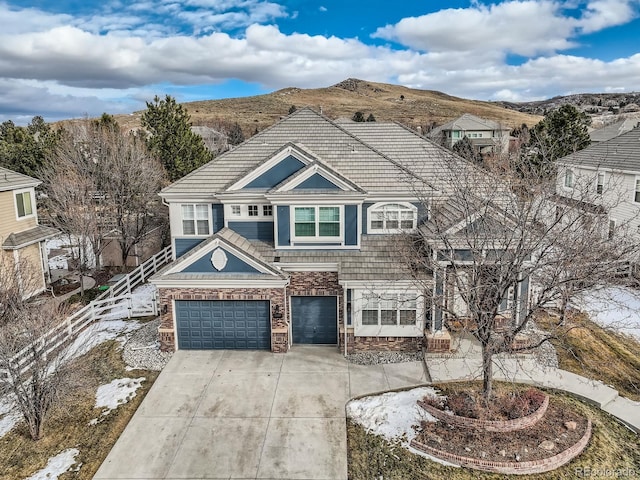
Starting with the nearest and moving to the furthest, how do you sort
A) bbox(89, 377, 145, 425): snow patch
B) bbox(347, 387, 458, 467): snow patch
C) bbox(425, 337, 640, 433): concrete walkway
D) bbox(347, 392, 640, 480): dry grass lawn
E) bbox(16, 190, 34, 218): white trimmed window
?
1. bbox(347, 392, 640, 480): dry grass lawn
2. bbox(347, 387, 458, 467): snow patch
3. bbox(425, 337, 640, 433): concrete walkway
4. bbox(89, 377, 145, 425): snow patch
5. bbox(16, 190, 34, 218): white trimmed window

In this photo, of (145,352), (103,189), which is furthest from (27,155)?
(145,352)

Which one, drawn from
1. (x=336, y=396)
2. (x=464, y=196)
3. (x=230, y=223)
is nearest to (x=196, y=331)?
(x=230, y=223)

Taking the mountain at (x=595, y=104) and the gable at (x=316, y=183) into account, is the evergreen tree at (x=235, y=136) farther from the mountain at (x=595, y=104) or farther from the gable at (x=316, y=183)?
the mountain at (x=595, y=104)

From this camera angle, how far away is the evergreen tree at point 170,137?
106ft

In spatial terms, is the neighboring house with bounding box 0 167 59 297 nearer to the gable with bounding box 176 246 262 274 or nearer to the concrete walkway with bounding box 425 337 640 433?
the gable with bounding box 176 246 262 274

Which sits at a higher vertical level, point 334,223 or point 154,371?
point 334,223

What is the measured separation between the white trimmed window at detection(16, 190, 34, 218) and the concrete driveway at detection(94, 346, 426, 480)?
12.4 meters

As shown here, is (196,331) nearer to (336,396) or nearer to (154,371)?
(154,371)

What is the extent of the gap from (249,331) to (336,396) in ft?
14.3

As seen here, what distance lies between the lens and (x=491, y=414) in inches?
439

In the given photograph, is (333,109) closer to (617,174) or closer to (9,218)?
(617,174)

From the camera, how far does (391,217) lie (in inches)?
664

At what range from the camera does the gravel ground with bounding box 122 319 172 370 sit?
1509 centimetres

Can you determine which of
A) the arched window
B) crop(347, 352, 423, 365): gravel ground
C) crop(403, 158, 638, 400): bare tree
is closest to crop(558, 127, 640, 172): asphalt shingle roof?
the arched window
